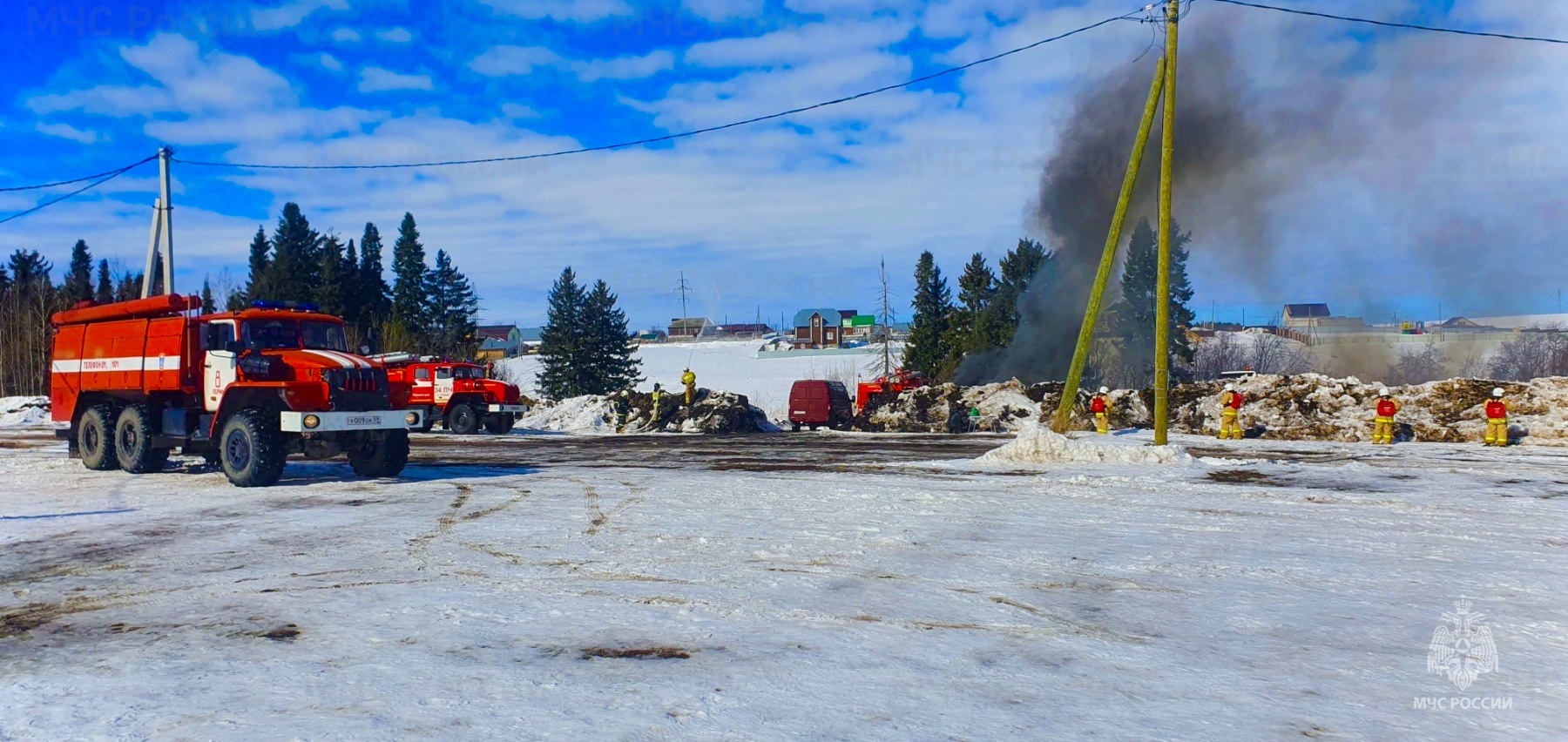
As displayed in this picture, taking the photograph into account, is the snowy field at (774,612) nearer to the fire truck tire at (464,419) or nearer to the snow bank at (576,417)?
the fire truck tire at (464,419)

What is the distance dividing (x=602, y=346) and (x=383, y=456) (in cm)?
4647

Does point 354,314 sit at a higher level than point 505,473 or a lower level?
higher

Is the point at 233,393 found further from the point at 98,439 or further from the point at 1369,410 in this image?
the point at 1369,410

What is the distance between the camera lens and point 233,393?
1378cm

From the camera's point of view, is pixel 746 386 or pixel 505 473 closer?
pixel 505 473

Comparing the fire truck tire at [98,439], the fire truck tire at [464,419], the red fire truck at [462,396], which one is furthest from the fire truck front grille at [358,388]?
the fire truck tire at [464,419]

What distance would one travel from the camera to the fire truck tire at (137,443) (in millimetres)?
14711

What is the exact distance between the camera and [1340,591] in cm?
708

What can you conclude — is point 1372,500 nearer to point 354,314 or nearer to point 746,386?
point 746,386

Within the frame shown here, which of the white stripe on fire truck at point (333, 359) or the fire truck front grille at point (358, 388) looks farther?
the white stripe on fire truck at point (333, 359)

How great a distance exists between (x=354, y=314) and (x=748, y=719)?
238 feet

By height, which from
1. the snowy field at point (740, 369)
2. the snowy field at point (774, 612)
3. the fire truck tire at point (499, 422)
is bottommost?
the snowy field at point (774, 612)

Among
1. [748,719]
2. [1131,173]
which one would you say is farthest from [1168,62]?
[748,719]

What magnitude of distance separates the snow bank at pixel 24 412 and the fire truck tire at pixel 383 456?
28.7 metres
